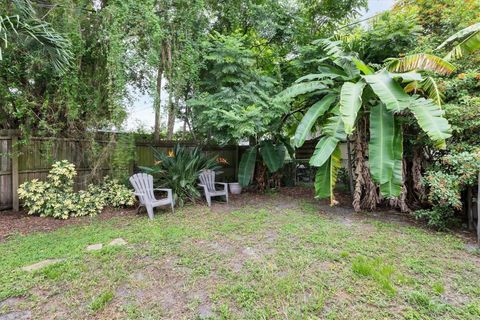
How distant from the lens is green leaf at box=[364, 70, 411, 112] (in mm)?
3750

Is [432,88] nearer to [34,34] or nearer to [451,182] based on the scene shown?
[451,182]

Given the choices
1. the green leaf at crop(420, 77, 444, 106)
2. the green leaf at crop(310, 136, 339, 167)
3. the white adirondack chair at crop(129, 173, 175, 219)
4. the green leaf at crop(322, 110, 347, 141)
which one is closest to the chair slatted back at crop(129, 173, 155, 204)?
the white adirondack chair at crop(129, 173, 175, 219)

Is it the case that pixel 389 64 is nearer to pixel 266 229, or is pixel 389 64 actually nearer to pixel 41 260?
pixel 266 229

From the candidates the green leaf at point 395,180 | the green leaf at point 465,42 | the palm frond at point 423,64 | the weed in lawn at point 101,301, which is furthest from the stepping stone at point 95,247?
the green leaf at point 465,42

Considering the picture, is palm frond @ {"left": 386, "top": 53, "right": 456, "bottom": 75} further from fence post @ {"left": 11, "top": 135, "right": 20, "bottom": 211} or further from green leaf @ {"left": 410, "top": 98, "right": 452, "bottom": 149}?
fence post @ {"left": 11, "top": 135, "right": 20, "bottom": 211}

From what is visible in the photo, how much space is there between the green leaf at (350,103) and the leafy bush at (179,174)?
Result: 3586 millimetres

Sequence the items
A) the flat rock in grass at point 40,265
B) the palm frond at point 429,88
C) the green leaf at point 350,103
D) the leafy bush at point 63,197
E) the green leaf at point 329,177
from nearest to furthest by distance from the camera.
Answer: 1. the flat rock in grass at point 40,265
2. the green leaf at point 350,103
3. the palm frond at point 429,88
4. the green leaf at point 329,177
5. the leafy bush at point 63,197

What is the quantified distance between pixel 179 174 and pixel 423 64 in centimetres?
510

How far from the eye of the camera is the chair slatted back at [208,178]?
20.4 feet

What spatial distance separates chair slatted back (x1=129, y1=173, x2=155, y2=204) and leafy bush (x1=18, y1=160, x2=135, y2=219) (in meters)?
0.86

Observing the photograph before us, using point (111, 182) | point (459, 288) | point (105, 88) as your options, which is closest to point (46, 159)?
point (111, 182)

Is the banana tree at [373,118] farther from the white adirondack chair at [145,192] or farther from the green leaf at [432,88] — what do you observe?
the white adirondack chair at [145,192]

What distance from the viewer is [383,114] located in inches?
169

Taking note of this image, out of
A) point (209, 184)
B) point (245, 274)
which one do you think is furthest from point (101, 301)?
point (209, 184)
